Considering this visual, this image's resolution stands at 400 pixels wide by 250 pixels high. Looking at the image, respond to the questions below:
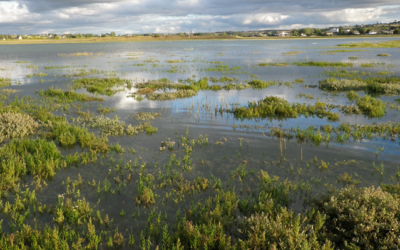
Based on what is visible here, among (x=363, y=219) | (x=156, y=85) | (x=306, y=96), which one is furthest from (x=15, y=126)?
(x=306, y=96)

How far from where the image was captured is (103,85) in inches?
1077

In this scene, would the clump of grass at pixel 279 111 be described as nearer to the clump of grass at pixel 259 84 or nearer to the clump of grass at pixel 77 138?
the clump of grass at pixel 77 138

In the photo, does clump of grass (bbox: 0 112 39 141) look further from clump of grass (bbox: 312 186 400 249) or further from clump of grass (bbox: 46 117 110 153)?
clump of grass (bbox: 312 186 400 249)

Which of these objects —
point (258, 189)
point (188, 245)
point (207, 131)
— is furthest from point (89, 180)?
point (207, 131)

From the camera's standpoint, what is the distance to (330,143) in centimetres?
1217

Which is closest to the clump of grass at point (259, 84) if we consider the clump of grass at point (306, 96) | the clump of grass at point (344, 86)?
the clump of grass at point (306, 96)

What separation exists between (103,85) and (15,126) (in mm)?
14216

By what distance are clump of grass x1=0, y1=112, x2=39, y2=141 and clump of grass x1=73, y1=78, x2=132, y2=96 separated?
1003cm

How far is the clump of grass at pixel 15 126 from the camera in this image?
42.0ft

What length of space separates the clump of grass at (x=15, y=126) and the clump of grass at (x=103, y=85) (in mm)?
10033

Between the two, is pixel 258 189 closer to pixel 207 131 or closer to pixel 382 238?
pixel 382 238

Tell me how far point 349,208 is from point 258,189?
2826 mm

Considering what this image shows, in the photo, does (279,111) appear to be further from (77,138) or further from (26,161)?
(26,161)

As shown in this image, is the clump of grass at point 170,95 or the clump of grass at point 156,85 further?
the clump of grass at point 156,85
